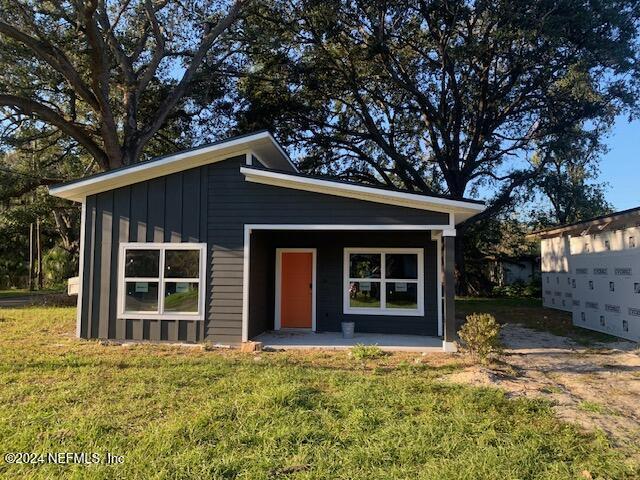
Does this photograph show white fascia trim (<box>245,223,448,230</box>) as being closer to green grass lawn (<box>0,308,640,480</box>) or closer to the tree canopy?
green grass lawn (<box>0,308,640,480</box>)

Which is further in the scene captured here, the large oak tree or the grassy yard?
the large oak tree

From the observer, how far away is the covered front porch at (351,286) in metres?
10.9

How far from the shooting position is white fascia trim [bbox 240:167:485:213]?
8.69 metres

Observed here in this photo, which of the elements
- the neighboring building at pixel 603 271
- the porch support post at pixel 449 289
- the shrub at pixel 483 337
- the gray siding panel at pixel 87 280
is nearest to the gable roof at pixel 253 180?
the porch support post at pixel 449 289

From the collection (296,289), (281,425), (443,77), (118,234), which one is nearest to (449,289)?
(296,289)

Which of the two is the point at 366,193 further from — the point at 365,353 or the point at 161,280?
the point at 161,280

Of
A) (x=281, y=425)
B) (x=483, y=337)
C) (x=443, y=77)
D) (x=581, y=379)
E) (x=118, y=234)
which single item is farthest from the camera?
(x=443, y=77)

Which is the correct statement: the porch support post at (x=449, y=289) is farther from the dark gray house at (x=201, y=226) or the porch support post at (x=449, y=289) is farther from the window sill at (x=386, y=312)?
the window sill at (x=386, y=312)

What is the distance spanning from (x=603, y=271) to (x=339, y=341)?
7785 mm

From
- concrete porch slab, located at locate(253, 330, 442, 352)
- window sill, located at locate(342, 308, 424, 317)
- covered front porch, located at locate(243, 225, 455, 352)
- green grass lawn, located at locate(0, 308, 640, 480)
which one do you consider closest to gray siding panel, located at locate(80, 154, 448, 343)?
concrete porch slab, located at locate(253, 330, 442, 352)

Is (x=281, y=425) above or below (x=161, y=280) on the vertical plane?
below

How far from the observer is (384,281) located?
36.7ft

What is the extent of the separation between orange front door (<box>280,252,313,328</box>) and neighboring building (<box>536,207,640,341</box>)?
7403 mm

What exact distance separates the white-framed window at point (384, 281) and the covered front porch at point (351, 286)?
23 millimetres
